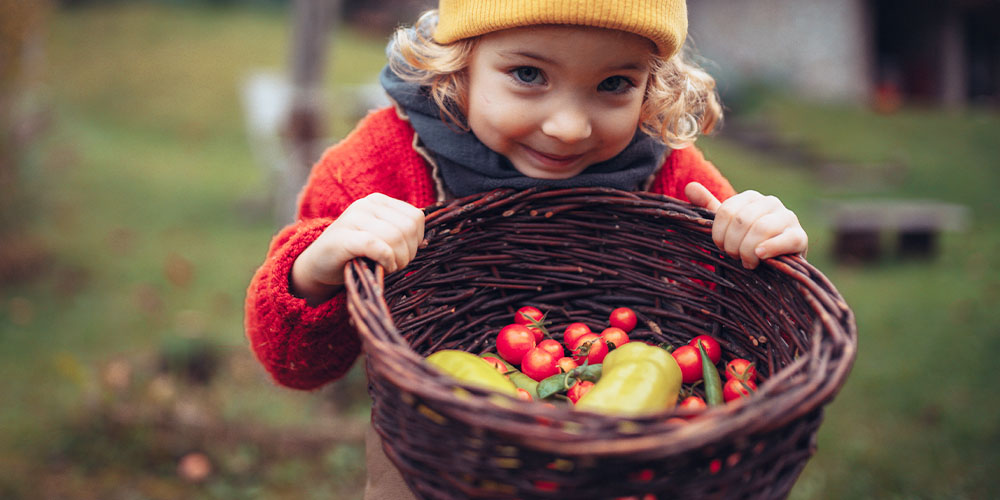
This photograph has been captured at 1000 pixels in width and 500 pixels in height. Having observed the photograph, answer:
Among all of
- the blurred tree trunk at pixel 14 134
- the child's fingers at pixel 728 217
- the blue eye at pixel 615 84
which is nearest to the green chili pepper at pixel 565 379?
the child's fingers at pixel 728 217

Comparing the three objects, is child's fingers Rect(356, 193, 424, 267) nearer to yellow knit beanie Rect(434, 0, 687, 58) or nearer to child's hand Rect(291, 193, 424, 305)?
child's hand Rect(291, 193, 424, 305)

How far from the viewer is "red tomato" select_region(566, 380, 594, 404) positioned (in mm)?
1466

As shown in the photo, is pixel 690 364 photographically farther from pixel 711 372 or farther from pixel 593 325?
pixel 593 325

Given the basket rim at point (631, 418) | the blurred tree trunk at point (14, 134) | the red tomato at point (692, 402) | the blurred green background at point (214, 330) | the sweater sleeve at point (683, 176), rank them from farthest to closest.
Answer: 1. the blurred tree trunk at point (14, 134)
2. the blurred green background at point (214, 330)
3. the sweater sleeve at point (683, 176)
4. the red tomato at point (692, 402)
5. the basket rim at point (631, 418)

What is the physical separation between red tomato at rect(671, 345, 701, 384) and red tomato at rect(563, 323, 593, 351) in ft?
0.77

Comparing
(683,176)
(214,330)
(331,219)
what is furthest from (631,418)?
(214,330)

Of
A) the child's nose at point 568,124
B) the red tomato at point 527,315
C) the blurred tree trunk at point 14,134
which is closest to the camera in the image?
the child's nose at point 568,124

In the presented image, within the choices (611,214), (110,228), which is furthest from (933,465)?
(110,228)

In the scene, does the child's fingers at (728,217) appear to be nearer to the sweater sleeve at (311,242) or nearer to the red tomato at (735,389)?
the red tomato at (735,389)

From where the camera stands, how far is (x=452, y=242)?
1.62 m

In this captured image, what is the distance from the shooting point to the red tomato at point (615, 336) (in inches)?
64.2

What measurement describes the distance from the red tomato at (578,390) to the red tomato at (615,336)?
0.16m

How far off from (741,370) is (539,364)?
400 mm

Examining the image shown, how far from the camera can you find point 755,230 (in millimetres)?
1434
